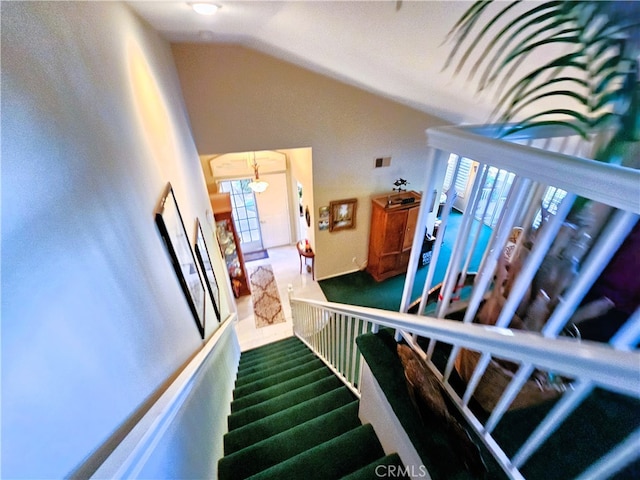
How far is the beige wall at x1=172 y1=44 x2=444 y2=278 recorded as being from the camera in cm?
305

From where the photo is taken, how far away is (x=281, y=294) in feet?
16.5

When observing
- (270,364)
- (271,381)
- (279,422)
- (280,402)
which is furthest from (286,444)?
(270,364)

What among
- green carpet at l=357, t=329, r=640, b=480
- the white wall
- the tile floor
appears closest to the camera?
the white wall

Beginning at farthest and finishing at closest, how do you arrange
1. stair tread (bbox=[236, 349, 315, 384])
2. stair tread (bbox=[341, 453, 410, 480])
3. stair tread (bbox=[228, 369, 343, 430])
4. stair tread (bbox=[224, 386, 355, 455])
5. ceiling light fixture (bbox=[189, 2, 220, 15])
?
stair tread (bbox=[236, 349, 315, 384]) < stair tread (bbox=[228, 369, 343, 430]) < ceiling light fixture (bbox=[189, 2, 220, 15]) < stair tread (bbox=[224, 386, 355, 455]) < stair tread (bbox=[341, 453, 410, 480])

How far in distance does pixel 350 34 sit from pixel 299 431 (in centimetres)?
262

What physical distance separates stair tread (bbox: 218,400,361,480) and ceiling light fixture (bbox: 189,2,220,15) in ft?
9.01

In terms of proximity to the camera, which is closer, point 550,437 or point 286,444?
point 550,437

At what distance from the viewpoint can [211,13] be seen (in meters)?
1.96

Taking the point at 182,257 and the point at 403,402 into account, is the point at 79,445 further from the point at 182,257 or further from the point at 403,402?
the point at 182,257

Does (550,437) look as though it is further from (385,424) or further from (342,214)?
(342,214)

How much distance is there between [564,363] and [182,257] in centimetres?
189

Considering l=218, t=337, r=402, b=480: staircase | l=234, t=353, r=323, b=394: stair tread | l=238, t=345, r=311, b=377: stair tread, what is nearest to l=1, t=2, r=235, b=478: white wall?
l=218, t=337, r=402, b=480: staircase

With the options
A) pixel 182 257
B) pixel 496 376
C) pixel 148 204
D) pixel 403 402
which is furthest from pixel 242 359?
pixel 496 376

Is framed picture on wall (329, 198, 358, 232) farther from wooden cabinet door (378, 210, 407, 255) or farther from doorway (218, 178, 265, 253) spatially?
doorway (218, 178, 265, 253)
